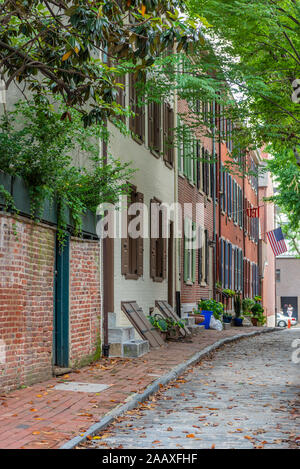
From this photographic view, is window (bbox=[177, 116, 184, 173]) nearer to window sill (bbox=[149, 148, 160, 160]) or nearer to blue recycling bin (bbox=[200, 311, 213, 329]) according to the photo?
window sill (bbox=[149, 148, 160, 160])

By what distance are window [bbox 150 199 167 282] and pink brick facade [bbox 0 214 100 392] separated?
20.9 feet

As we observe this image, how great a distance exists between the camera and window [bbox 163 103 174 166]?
2033cm

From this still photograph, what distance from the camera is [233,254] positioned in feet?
112

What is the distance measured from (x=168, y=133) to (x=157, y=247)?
3694 millimetres

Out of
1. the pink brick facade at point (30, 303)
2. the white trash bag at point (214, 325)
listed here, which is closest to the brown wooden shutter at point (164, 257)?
the white trash bag at point (214, 325)

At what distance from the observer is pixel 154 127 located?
1936 centimetres

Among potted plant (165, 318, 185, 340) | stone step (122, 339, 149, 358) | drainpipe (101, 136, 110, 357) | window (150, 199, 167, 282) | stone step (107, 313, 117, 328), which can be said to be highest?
window (150, 199, 167, 282)

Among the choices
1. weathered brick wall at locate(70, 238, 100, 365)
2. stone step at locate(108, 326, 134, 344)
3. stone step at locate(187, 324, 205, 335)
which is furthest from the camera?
stone step at locate(187, 324, 205, 335)

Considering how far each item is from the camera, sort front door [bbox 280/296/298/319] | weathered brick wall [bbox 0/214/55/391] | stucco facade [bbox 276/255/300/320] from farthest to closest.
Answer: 1. front door [bbox 280/296/298/319]
2. stucco facade [bbox 276/255/300/320]
3. weathered brick wall [bbox 0/214/55/391]

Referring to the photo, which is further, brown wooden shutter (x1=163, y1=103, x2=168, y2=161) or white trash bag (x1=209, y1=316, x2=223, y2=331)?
white trash bag (x1=209, y1=316, x2=223, y2=331)

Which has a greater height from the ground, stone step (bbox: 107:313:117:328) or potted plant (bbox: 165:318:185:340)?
stone step (bbox: 107:313:117:328)

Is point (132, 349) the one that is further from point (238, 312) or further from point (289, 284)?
point (289, 284)

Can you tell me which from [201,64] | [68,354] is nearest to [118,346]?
[68,354]

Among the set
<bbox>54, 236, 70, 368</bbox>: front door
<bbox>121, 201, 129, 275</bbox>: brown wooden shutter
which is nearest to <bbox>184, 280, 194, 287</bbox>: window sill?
<bbox>121, 201, 129, 275</bbox>: brown wooden shutter
